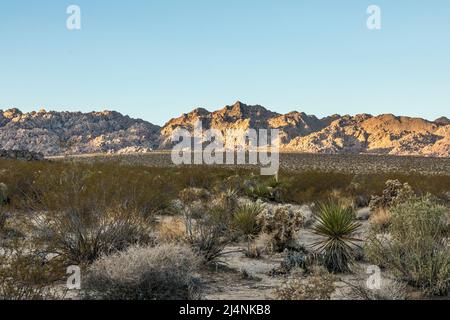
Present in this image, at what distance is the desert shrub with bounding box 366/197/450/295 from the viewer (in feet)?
25.4

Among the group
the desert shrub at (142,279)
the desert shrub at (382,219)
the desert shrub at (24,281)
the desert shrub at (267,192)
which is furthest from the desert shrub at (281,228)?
the desert shrub at (267,192)

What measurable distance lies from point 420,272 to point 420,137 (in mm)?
173422

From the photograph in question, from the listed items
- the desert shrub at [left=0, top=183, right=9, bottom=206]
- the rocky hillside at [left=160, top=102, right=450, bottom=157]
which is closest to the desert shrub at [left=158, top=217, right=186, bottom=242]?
the desert shrub at [left=0, top=183, right=9, bottom=206]

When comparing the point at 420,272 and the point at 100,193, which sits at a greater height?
the point at 100,193

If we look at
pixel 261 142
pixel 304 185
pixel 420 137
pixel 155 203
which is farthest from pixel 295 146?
pixel 155 203

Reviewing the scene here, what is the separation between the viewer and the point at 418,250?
8133mm

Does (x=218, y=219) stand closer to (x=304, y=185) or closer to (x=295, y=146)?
(x=304, y=185)

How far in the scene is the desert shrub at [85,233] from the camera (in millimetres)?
8914

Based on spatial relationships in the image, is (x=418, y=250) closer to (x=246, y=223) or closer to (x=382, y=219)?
(x=246, y=223)

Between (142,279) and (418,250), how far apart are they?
4.47 m

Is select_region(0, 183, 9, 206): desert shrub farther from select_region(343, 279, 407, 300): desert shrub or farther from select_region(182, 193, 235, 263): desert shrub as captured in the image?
select_region(343, 279, 407, 300): desert shrub

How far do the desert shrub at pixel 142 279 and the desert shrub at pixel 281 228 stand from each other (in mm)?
4071
